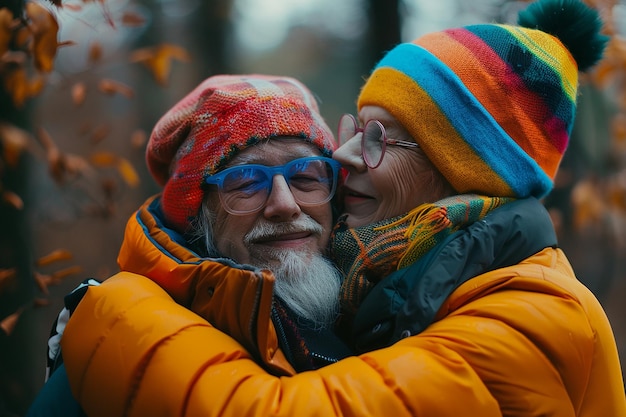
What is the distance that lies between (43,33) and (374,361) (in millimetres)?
1702

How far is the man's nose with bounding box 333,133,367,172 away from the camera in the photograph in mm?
2449

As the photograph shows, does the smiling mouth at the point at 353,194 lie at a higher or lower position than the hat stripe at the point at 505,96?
lower

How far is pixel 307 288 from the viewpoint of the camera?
232 centimetres

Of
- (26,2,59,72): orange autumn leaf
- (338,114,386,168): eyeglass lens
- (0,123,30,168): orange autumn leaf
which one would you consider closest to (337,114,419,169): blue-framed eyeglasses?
(338,114,386,168): eyeglass lens

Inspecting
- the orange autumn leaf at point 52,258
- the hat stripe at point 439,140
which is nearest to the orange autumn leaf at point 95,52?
the orange autumn leaf at point 52,258

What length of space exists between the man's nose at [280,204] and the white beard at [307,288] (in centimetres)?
14

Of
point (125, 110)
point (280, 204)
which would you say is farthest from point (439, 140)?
point (125, 110)

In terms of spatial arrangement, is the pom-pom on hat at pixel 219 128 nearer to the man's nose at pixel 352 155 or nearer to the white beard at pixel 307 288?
the man's nose at pixel 352 155

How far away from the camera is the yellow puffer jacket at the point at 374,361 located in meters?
1.69

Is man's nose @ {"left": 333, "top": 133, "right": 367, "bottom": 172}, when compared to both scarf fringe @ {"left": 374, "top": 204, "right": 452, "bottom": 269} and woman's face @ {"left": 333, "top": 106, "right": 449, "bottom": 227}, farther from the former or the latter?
scarf fringe @ {"left": 374, "top": 204, "right": 452, "bottom": 269}

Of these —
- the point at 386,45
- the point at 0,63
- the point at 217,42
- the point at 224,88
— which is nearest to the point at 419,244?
the point at 224,88

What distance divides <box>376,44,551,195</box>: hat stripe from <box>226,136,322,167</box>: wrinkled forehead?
525 millimetres

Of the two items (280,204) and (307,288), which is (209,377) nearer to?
(307,288)

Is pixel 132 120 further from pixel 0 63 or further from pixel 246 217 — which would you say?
pixel 246 217
